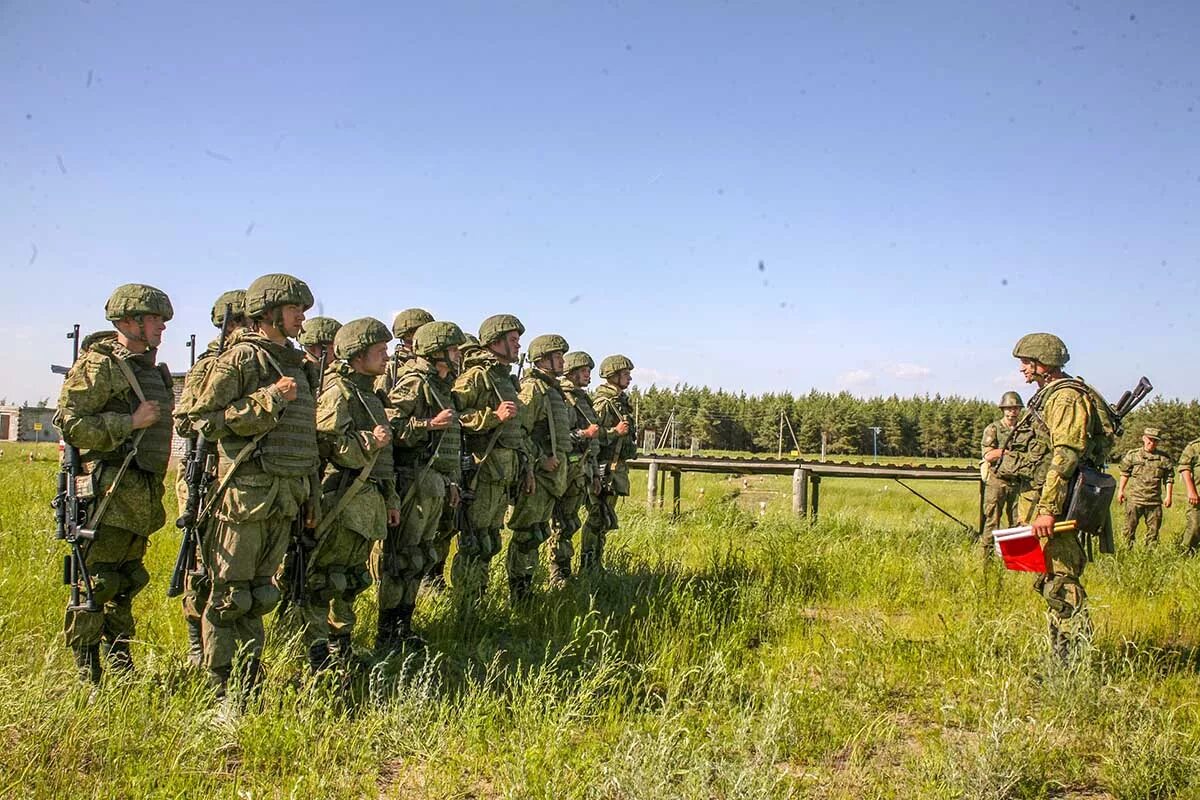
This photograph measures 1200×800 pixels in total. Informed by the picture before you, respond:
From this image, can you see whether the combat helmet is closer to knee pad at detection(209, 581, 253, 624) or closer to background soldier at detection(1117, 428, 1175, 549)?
knee pad at detection(209, 581, 253, 624)

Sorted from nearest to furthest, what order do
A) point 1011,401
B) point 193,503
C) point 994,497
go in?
1. point 193,503
2. point 994,497
3. point 1011,401

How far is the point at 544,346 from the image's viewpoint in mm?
8719

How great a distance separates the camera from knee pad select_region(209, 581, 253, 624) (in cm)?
464

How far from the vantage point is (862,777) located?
4227mm

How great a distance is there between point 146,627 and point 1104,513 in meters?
7.08

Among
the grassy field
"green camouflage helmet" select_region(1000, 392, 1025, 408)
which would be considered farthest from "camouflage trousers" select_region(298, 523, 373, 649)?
"green camouflage helmet" select_region(1000, 392, 1025, 408)

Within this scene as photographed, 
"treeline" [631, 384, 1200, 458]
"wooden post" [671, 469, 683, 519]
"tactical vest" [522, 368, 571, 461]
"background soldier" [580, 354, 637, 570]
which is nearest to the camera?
"tactical vest" [522, 368, 571, 461]

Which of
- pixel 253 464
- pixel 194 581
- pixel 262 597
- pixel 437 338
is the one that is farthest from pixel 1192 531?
pixel 194 581

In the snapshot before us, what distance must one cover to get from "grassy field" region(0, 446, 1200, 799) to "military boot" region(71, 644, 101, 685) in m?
0.15

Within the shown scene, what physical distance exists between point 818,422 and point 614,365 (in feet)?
177

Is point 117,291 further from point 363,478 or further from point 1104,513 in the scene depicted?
point 1104,513

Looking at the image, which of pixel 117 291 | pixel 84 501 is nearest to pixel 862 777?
pixel 84 501

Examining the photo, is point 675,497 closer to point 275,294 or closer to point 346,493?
point 346,493

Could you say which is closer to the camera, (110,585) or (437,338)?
(110,585)
